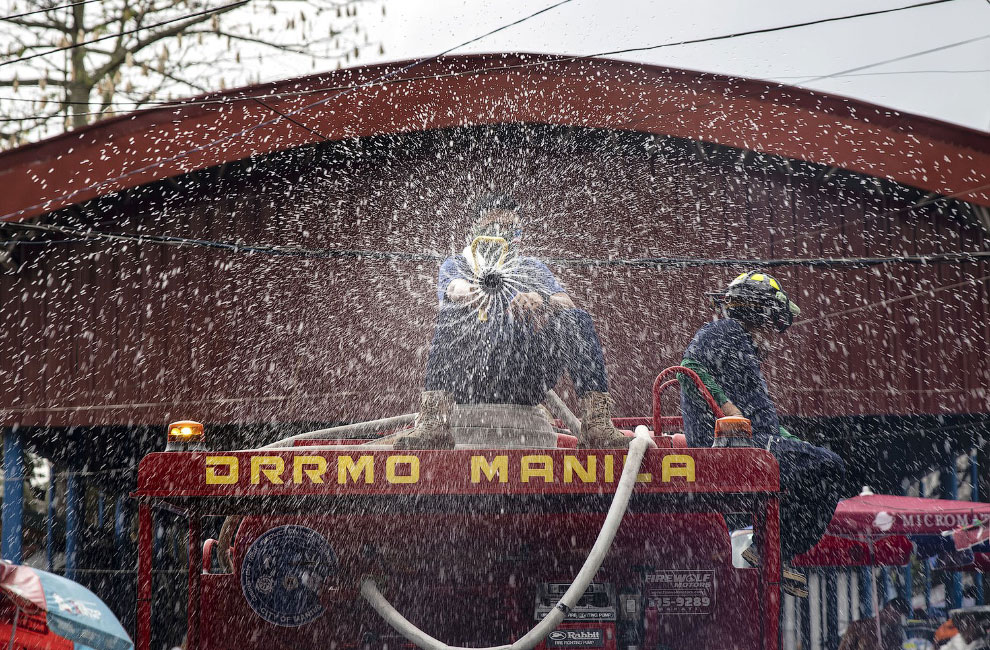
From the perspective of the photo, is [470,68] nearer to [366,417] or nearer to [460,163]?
[460,163]

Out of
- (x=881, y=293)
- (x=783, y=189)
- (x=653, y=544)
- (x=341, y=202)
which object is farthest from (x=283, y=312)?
(x=653, y=544)

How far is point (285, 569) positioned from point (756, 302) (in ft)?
7.72

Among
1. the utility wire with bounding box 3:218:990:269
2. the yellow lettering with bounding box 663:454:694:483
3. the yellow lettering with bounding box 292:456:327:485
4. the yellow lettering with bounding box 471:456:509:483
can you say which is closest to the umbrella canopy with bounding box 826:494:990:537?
the utility wire with bounding box 3:218:990:269

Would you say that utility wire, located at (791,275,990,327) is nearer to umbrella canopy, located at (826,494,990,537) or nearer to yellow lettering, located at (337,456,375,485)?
umbrella canopy, located at (826,494,990,537)

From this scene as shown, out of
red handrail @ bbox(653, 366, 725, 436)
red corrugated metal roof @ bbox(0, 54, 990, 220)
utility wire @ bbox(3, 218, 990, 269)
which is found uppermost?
red corrugated metal roof @ bbox(0, 54, 990, 220)

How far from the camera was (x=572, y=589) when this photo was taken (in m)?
3.31

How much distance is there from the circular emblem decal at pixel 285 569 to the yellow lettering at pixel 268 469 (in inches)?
7.6

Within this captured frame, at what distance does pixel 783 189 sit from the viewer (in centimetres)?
1023

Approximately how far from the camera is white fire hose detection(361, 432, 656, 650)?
10.8 feet

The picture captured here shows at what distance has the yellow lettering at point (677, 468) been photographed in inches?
139

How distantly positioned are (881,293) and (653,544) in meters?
7.26

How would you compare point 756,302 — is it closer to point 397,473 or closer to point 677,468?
point 677,468

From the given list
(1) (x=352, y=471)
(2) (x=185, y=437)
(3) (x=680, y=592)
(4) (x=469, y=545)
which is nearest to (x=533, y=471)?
(4) (x=469, y=545)

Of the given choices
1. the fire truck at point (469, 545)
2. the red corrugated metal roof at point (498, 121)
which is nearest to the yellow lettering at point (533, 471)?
the fire truck at point (469, 545)
